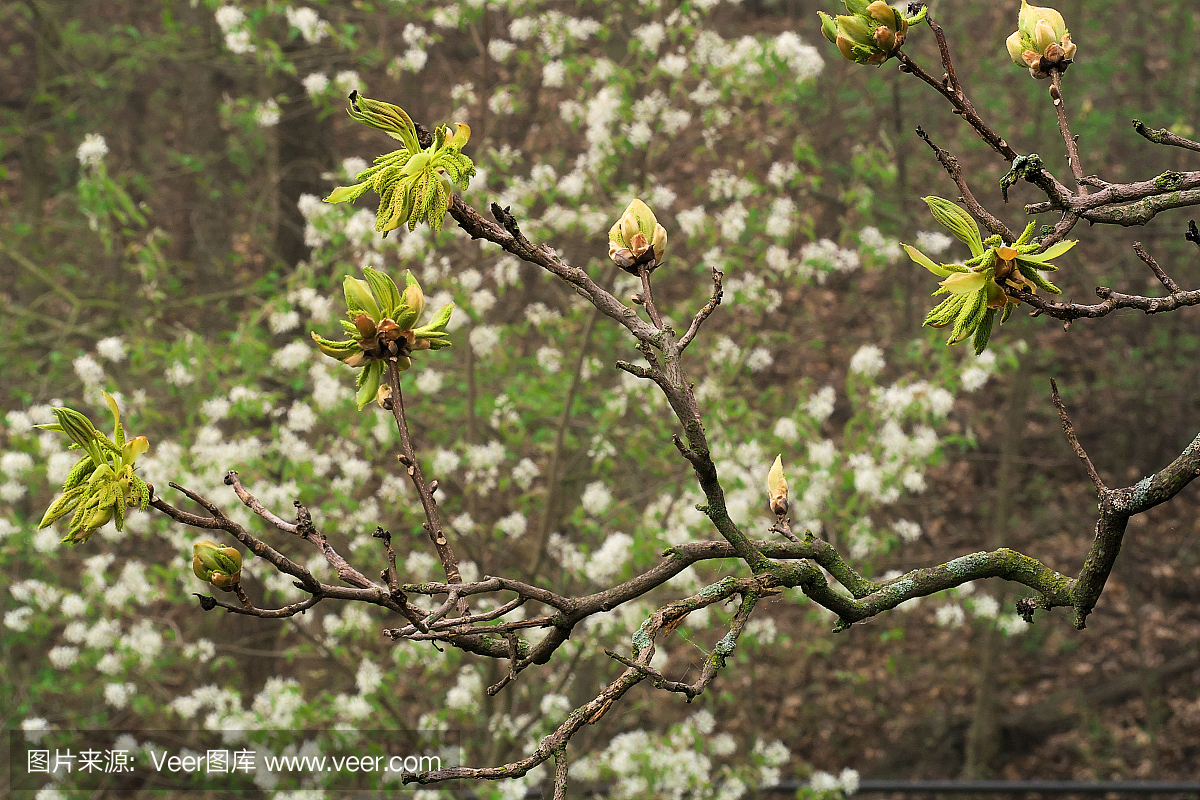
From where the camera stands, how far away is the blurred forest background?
4.68 meters

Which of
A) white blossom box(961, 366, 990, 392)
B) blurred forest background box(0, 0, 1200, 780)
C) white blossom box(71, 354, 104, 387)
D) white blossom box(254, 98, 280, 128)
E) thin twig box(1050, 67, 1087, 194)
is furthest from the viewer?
blurred forest background box(0, 0, 1200, 780)

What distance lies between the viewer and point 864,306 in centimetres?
584

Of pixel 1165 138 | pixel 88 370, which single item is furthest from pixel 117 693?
pixel 1165 138

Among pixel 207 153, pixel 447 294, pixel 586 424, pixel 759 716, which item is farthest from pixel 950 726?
pixel 207 153

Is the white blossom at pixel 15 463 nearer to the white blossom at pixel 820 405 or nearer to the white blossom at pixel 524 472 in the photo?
the white blossom at pixel 524 472

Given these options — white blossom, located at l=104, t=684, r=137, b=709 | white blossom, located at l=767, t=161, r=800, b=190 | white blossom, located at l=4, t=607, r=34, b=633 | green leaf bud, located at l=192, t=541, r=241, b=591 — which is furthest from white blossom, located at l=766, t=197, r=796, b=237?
white blossom, located at l=4, t=607, r=34, b=633

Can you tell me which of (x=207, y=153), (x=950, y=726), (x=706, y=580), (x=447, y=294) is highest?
(x=207, y=153)

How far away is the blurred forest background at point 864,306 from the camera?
4676 millimetres

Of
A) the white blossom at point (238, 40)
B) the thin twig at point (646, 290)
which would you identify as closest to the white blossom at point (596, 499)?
the white blossom at point (238, 40)

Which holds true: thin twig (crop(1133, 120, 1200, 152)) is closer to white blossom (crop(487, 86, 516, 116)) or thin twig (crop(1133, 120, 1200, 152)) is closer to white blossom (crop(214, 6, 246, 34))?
white blossom (crop(487, 86, 516, 116))

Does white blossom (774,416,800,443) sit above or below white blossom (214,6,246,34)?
below

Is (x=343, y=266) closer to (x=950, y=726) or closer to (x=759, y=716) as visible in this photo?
(x=759, y=716)

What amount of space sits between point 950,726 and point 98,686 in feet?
14.1

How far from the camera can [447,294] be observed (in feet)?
11.9
